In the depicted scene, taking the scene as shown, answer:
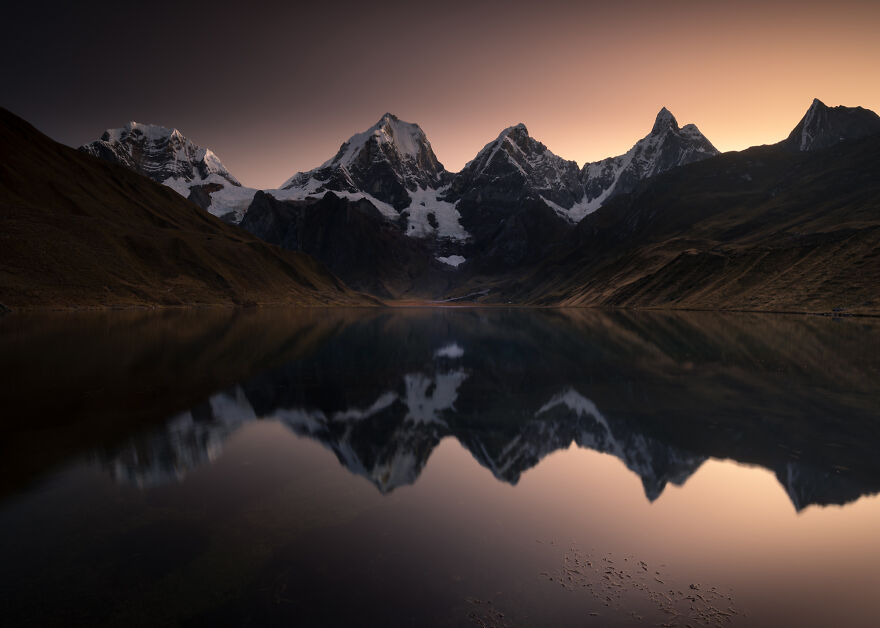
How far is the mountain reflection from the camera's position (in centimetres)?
1939

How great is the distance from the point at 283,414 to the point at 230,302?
14839 cm

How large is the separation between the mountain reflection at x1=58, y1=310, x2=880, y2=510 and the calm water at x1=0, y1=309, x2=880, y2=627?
0.20 m

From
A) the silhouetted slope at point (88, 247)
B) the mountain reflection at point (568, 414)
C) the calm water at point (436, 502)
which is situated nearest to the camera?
the calm water at point (436, 502)

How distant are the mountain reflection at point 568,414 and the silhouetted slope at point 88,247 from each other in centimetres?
10212

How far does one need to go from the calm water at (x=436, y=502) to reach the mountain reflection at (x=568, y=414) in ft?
0.66

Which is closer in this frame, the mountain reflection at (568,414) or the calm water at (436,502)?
the calm water at (436,502)

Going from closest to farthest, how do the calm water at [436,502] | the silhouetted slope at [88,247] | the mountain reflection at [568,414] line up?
the calm water at [436,502], the mountain reflection at [568,414], the silhouetted slope at [88,247]

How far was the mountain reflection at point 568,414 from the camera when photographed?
19.4 m

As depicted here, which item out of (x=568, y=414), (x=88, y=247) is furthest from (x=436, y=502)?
(x=88, y=247)

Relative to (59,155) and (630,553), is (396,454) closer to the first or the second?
(630,553)

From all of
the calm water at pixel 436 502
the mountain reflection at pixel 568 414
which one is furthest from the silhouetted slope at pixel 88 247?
the calm water at pixel 436 502

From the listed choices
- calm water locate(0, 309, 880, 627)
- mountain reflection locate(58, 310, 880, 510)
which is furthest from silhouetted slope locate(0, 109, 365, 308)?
calm water locate(0, 309, 880, 627)

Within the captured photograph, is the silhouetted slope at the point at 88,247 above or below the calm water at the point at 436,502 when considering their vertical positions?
above

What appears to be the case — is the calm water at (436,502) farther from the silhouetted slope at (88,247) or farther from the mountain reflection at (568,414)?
the silhouetted slope at (88,247)
